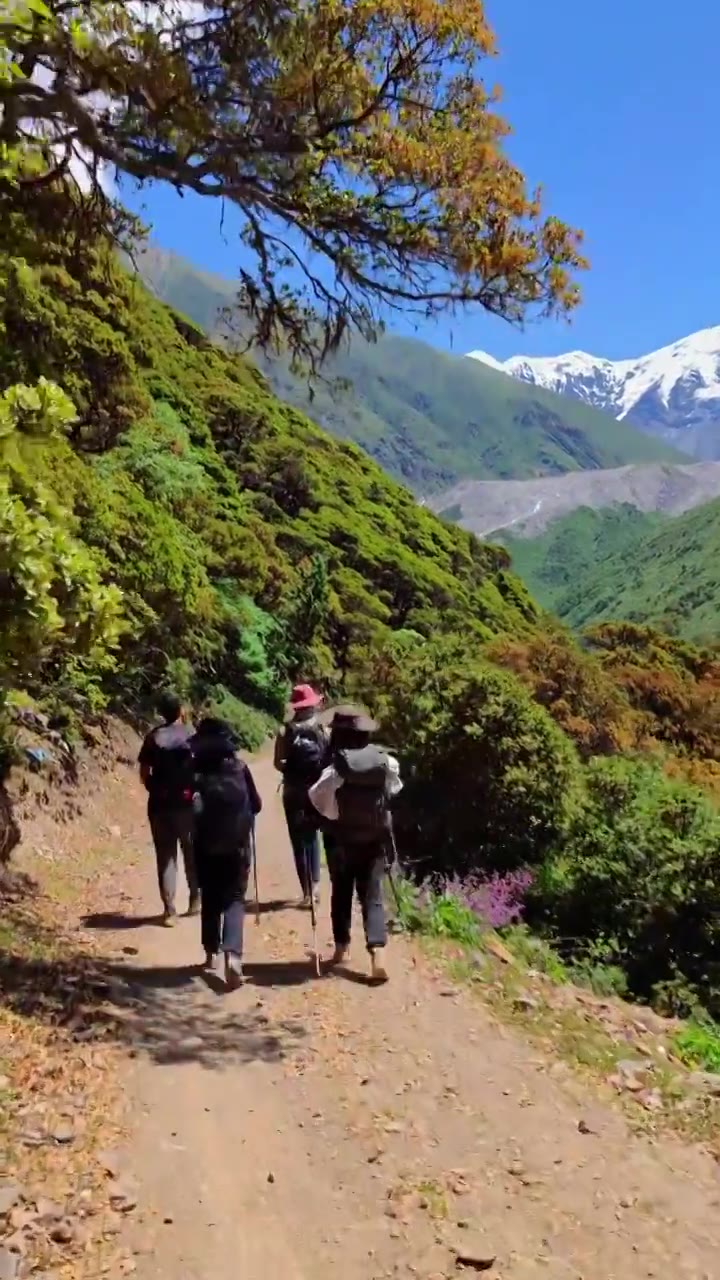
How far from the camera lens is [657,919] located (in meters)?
11.9

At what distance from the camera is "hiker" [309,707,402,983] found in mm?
7184

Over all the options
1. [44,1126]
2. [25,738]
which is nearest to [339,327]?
[44,1126]

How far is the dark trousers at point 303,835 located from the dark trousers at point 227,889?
131 cm

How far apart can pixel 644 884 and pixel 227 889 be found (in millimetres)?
6775

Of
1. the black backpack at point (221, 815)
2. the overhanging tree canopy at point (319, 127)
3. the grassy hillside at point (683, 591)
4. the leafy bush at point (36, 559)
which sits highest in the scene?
the grassy hillside at point (683, 591)

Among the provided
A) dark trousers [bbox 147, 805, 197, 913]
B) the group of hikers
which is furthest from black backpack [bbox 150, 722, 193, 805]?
the group of hikers

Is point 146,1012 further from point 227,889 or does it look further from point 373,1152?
point 373,1152

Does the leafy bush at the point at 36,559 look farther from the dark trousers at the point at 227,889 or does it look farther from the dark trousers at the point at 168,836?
the dark trousers at the point at 168,836

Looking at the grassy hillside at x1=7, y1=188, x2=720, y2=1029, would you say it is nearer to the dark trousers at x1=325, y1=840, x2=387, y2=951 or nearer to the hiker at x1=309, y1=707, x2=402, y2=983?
the hiker at x1=309, y1=707, x2=402, y2=983

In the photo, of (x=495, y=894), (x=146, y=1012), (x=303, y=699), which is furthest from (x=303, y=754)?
(x=495, y=894)

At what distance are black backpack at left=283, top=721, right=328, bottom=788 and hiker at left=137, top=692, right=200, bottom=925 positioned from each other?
0.82 meters

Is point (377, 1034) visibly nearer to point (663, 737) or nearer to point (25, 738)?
point (25, 738)

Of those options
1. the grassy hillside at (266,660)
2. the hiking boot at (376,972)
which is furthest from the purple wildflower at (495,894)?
the hiking boot at (376,972)

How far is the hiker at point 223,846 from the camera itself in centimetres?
696
